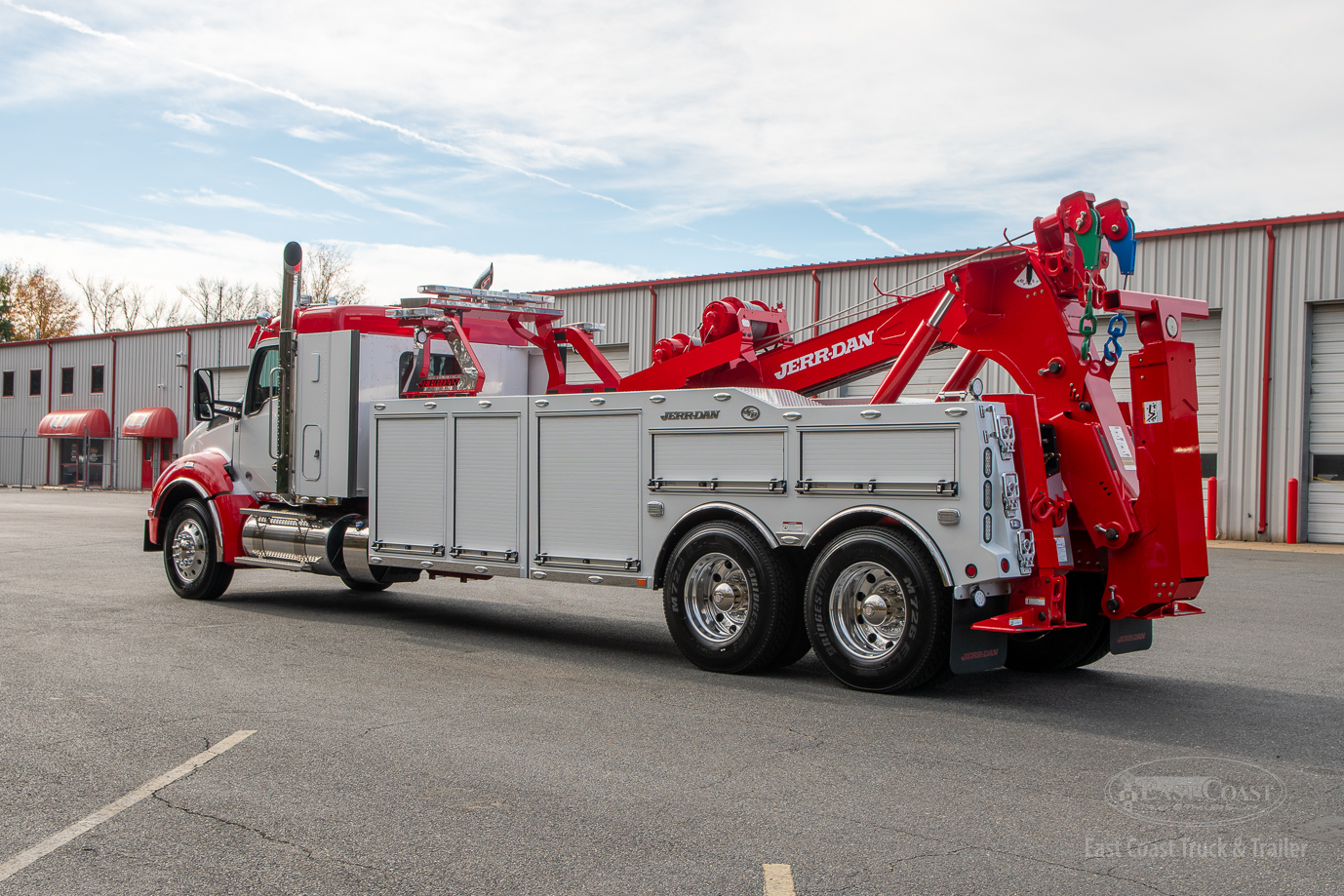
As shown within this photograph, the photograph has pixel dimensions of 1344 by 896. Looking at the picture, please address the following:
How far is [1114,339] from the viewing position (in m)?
7.75

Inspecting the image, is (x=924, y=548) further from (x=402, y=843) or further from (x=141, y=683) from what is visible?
(x=141, y=683)

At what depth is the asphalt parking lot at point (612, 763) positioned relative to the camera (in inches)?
172

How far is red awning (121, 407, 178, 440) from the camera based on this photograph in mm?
44281

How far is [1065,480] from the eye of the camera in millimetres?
7605

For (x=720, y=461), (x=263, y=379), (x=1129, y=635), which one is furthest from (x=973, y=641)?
(x=263, y=379)

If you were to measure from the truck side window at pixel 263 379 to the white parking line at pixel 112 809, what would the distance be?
21.3 feet

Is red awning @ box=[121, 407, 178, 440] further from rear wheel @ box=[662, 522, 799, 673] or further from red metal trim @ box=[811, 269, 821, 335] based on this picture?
rear wheel @ box=[662, 522, 799, 673]

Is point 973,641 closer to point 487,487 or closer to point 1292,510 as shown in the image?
point 487,487

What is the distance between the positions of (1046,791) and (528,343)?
7.32m

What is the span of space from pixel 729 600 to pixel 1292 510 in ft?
55.9

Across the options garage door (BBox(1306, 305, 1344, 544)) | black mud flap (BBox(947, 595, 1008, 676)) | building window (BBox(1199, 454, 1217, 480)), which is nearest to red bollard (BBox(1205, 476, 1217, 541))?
building window (BBox(1199, 454, 1217, 480))

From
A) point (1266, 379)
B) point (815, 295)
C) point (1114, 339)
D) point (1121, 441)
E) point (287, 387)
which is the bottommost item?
point (1121, 441)

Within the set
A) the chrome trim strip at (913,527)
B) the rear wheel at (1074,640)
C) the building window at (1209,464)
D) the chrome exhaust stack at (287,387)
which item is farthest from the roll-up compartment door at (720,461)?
the building window at (1209,464)

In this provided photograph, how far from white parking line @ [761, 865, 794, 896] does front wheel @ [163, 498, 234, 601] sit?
9.21 metres
